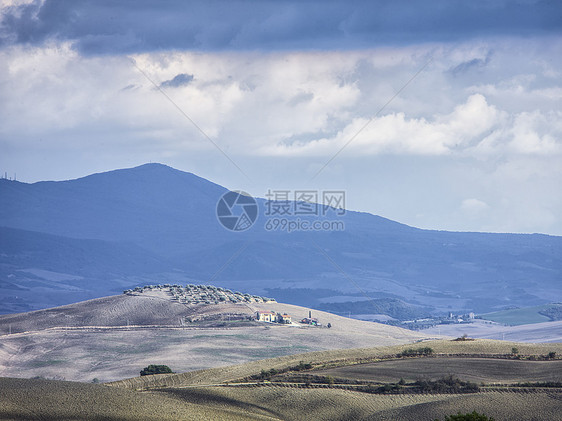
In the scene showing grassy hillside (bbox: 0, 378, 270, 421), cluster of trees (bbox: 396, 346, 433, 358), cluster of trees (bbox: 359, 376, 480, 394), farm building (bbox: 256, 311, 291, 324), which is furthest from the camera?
farm building (bbox: 256, 311, 291, 324)

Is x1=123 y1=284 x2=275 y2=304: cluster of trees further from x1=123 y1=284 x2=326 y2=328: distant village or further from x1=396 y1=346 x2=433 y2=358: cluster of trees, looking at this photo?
x1=396 y1=346 x2=433 y2=358: cluster of trees

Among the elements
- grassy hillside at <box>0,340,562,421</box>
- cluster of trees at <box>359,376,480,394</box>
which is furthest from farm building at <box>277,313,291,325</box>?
cluster of trees at <box>359,376,480,394</box>

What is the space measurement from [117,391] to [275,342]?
83707 mm

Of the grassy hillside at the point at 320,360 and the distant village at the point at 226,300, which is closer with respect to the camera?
the grassy hillside at the point at 320,360

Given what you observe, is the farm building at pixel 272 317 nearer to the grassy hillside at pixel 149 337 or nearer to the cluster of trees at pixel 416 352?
the grassy hillside at pixel 149 337

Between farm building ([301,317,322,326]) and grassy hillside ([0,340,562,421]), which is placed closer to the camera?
grassy hillside ([0,340,562,421])

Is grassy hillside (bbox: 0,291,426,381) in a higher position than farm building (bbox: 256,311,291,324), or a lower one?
lower

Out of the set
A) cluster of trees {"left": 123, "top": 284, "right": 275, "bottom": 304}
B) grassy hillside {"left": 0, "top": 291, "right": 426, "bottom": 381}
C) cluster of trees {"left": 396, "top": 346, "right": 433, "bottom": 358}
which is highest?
cluster of trees {"left": 123, "top": 284, "right": 275, "bottom": 304}

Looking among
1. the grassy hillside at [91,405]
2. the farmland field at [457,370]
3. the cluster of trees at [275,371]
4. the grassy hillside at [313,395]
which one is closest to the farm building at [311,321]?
the grassy hillside at [313,395]

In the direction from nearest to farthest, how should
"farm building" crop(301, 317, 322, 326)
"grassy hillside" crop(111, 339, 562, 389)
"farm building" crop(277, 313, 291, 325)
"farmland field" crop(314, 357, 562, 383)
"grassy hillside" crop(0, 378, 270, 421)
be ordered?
"grassy hillside" crop(0, 378, 270, 421), "farmland field" crop(314, 357, 562, 383), "grassy hillside" crop(111, 339, 562, 389), "farm building" crop(277, 313, 291, 325), "farm building" crop(301, 317, 322, 326)

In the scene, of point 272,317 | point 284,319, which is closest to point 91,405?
point 284,319

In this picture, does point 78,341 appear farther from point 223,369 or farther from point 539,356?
point 539,356

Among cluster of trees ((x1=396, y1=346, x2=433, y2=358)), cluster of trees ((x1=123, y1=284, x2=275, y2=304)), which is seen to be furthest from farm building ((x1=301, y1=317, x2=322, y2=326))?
cluster of trees ((x1=396, y1=346, x2=433, y2=358))

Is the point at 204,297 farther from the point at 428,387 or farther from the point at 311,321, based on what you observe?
the point at 428,387
